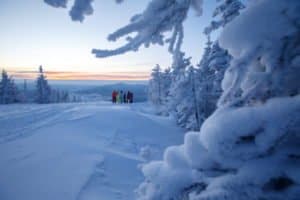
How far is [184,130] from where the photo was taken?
21406 millimetres

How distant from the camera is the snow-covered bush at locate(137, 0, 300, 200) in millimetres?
1522

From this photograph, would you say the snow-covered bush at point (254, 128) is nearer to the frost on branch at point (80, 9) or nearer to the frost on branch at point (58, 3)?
the frost on branch at point (80, 9)

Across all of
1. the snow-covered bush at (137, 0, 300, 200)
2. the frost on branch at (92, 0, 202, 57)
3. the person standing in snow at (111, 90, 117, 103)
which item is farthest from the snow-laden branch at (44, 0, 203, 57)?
the person standing in snow at (111, 90, 117, 103)

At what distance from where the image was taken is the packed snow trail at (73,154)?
7074 mm

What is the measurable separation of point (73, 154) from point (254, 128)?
942 cm

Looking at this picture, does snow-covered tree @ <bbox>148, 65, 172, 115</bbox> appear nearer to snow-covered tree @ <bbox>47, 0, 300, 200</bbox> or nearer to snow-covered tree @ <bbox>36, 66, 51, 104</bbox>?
snow-covered tree @ <bbox>36, 66, 51, 104</bbox>

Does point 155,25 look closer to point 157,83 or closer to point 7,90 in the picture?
point 157,83

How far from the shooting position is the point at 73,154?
32.0 feet

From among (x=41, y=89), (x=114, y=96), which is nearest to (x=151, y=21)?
(x=114, y=96)

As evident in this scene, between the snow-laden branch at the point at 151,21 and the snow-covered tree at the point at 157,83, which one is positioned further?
the snow-covered tree at the point at 157,83

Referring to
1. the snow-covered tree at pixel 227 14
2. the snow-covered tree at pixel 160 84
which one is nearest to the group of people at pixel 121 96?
the snow-covered tree at pixel 160 84

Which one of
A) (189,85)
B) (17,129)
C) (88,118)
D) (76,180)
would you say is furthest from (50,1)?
(189,85)

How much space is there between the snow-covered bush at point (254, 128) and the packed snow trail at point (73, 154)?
5677mm

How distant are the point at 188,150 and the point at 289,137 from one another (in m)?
0.76
